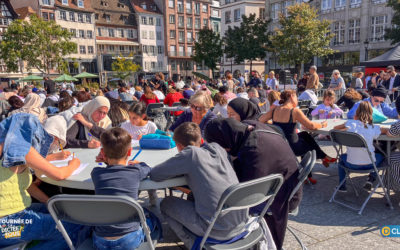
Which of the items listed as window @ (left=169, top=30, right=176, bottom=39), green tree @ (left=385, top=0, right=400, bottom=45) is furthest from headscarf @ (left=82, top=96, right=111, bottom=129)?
window @ (left=169, top=30, right=176, bottom=39)

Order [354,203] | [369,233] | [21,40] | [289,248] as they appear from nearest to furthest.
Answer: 1. [289,248]
2. [369,233]
3. [354,203]
4. [21,40]

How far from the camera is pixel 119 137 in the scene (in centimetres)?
244

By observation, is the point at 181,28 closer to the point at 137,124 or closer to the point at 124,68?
the point at 124,68

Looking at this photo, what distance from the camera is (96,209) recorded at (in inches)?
79.8

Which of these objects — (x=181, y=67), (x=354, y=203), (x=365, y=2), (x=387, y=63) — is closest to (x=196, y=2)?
(x=181, y=67)

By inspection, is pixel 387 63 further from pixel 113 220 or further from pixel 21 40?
pixel 21 40

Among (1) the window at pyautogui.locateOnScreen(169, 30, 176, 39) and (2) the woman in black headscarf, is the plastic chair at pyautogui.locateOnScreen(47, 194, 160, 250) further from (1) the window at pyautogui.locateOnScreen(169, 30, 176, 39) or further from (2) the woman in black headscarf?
(1) the window at pyautogui.locateOnScreen(169, 30, 176, 39)

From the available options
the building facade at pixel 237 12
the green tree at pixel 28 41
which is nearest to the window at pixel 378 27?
the building facade at pixel 237 12

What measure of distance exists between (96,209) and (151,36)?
65259 mm

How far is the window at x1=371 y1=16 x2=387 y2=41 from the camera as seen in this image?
1516 inches

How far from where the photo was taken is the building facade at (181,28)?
64.9 metres

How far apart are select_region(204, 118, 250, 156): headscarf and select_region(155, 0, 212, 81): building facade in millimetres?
62432

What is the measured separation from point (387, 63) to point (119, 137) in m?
18.4

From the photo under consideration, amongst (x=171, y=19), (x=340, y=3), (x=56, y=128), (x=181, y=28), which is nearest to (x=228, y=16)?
(x=181, y=28)
